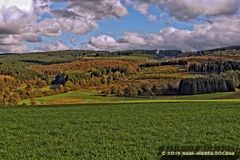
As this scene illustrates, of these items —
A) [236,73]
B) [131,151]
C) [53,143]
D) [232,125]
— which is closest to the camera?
[131,151]

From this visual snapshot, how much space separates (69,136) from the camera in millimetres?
26625

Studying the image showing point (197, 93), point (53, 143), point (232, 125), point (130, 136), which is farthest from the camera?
point (197, 93)

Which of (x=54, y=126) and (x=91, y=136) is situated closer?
(x=91, y=136)

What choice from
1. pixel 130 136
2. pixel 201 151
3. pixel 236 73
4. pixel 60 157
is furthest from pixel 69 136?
pixel 236 73

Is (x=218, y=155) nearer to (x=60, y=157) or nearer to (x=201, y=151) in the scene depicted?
(x=201, y=151)

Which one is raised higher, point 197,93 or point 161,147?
point 161,147

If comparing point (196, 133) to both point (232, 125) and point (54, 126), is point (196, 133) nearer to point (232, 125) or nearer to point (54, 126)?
point (232, 125)

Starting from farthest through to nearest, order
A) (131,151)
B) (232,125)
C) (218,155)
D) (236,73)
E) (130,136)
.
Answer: (236,73), (232,125), (130,136), (131,151), (218,155)

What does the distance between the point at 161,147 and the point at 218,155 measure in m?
3.76

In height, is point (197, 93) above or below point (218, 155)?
below

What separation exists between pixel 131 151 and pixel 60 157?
3678 millimetres

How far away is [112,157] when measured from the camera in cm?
1919

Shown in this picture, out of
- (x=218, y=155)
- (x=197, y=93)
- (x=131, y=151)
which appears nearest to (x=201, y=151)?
(x=218, y=155)

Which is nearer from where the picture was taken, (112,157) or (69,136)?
(112,157)
